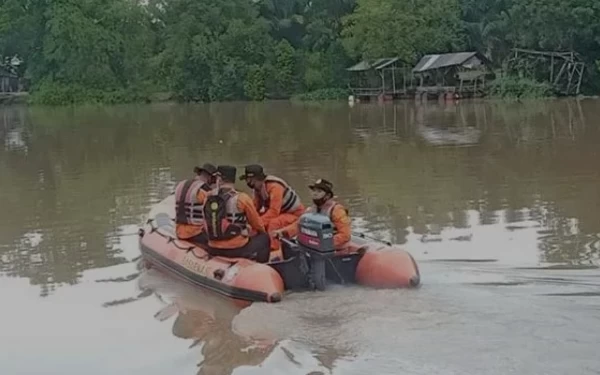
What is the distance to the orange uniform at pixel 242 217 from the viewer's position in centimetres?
889

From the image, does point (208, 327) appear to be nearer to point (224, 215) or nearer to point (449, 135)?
point (224, 215)

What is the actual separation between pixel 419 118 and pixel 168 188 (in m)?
18.2

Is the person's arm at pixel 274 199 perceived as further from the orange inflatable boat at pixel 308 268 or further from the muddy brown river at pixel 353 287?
the muddy brown river at pixel 353 287

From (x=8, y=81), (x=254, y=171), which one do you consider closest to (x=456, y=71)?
(x=8, y=81)

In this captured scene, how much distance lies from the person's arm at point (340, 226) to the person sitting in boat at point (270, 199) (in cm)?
89

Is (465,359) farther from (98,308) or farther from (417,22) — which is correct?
(417,22)

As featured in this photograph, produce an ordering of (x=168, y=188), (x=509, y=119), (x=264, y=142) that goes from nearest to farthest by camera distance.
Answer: (x=168, y=188) < (x=264, y=142) < (x=509, y=119)

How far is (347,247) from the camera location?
29.0ft

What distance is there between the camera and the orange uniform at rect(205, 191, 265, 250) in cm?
889

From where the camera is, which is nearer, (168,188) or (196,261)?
(196,261)

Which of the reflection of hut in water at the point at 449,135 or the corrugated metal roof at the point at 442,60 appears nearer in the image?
the reflection of hut in water at the point at 449,135

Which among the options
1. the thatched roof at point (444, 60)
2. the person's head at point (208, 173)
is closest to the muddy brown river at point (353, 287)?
the person's head at point (208, 173)

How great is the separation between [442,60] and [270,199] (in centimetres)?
3801

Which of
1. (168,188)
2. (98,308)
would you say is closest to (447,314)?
(98,308)
